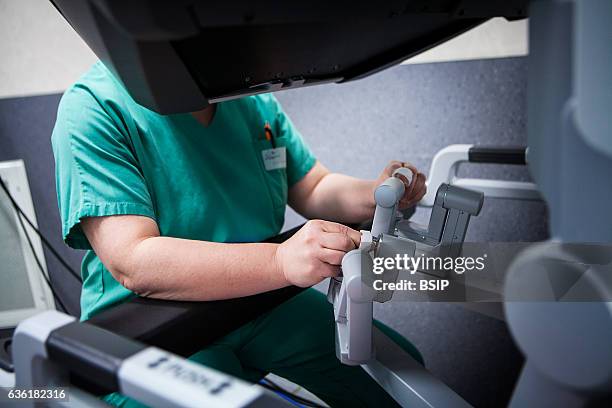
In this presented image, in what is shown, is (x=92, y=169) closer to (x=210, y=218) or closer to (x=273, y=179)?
(x=210, y=218)

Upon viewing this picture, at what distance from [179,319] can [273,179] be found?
17.1 inches

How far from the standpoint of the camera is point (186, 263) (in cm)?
68

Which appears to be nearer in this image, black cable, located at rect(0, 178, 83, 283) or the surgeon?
the surgeon

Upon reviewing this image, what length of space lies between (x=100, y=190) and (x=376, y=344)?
0.48 metres

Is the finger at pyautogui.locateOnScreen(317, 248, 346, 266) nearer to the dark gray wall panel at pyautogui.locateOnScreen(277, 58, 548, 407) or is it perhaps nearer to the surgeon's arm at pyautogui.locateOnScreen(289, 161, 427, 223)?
the surgeon's arm at pyautogui.locateOnScreen(289, 161, 427, 223)

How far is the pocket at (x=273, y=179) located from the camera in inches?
38.8

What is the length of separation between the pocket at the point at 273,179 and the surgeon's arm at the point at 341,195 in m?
0.13

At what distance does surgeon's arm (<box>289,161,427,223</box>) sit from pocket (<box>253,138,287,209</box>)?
0.13 metres

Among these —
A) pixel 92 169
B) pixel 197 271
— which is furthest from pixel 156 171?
pixel 197 271

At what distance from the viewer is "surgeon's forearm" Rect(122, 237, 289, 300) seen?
2.21ft

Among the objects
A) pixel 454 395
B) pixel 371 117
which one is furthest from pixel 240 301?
pixel 371 117

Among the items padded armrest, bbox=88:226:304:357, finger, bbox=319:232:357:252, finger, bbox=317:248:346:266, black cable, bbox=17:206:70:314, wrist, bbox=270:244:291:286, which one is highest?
finger, bbox=319:232:357:252

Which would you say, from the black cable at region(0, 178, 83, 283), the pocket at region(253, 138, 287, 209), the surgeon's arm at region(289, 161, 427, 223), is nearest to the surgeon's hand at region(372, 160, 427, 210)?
the surgeon's arm at region(289, 161, 427, 223)

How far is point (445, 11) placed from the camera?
0.53 meters
